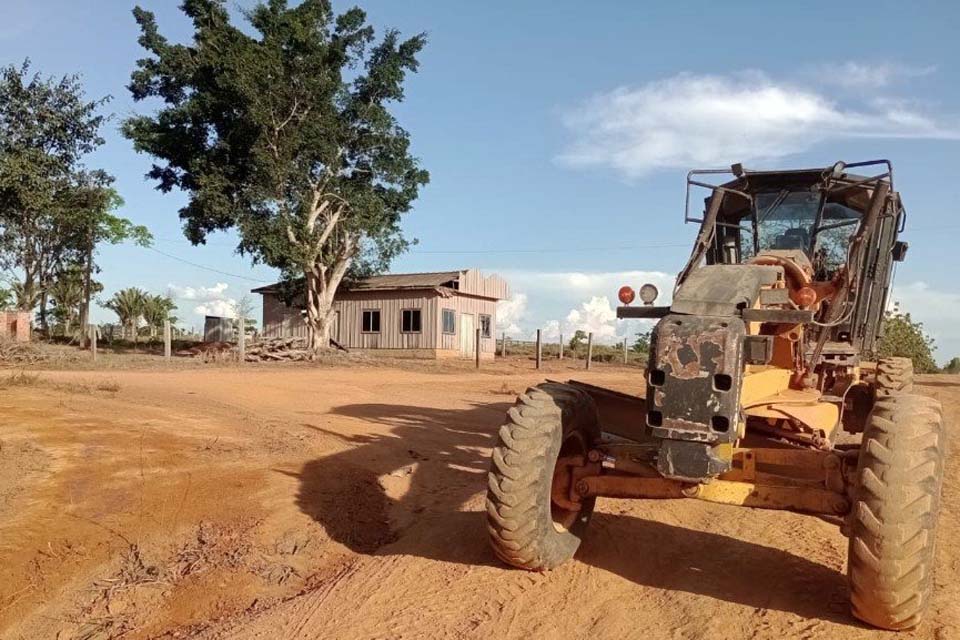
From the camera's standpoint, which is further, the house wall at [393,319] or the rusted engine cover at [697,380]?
the house wall at [393,319]

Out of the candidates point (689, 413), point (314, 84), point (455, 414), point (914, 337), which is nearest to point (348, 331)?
point (314, 84)

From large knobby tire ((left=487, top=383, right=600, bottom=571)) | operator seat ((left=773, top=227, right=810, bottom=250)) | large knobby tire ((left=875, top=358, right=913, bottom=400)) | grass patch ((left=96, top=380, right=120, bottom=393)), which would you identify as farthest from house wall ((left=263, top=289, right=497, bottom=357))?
large knobby tire ((left=487, top=383, right=600, bottom=571))

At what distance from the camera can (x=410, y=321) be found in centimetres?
3488

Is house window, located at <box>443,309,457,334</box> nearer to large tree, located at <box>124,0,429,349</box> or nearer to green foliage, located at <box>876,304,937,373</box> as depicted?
large tree, located at <box>124,0,429,349</box>

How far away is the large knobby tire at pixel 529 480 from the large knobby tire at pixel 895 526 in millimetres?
1797

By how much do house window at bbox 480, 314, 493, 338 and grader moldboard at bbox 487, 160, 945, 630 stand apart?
30515 millimetres

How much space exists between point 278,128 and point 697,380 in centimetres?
2647

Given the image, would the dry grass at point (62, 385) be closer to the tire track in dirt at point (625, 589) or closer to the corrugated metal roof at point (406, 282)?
the tire track in dirt at point (625, 589)

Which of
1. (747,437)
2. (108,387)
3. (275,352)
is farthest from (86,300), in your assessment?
(747,437)

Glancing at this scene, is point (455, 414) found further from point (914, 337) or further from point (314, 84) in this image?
point (914, 337)

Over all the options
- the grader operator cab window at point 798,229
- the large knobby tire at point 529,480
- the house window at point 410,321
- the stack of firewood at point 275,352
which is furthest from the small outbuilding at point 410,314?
the large knobby tire at point 529,480

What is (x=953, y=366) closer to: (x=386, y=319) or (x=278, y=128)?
(x=386, y=319)

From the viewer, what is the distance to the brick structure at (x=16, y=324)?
28.0 meters

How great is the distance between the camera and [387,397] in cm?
1694
